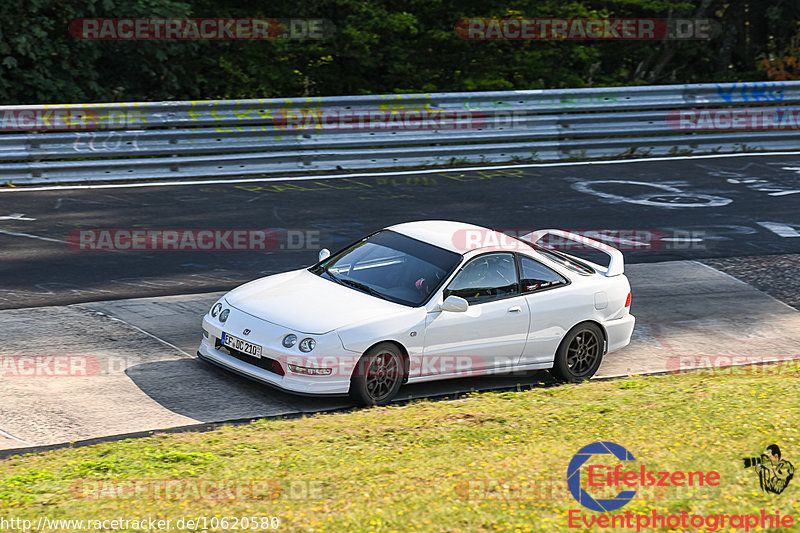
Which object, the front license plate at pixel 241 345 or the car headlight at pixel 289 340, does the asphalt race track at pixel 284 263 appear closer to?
the front license plate at pixel 241 345

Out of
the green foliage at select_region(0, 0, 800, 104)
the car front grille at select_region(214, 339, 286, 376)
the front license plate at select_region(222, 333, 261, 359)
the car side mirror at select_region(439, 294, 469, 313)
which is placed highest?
the green foliage at select_region(0, 0, 800, 104)

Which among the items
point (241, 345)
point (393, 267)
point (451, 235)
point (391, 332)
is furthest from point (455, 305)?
point (241, 345)

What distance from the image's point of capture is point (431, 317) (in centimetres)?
873

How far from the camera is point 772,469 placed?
620 cm


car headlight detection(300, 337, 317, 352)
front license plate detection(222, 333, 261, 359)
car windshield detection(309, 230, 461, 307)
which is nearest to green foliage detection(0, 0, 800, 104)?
car windshield detection(309, 230, 461, 307)

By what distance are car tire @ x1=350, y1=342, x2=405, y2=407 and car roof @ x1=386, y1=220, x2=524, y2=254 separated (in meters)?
1.33

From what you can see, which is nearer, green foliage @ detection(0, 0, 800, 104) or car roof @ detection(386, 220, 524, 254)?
car roof @ detection(386, 220, 524, 254)

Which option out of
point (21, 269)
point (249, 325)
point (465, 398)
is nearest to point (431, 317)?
point (465, 398)

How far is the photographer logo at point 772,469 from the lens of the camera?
5.94 m

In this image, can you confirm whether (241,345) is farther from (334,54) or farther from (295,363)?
(334,54)

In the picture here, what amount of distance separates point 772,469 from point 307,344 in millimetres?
3743

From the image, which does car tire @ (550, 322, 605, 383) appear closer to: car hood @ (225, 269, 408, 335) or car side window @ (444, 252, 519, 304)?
car side window @ (444, 252, 519, 304)

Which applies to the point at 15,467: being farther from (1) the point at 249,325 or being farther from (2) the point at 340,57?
(2) the point at 340,57

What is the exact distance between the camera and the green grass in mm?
5570
